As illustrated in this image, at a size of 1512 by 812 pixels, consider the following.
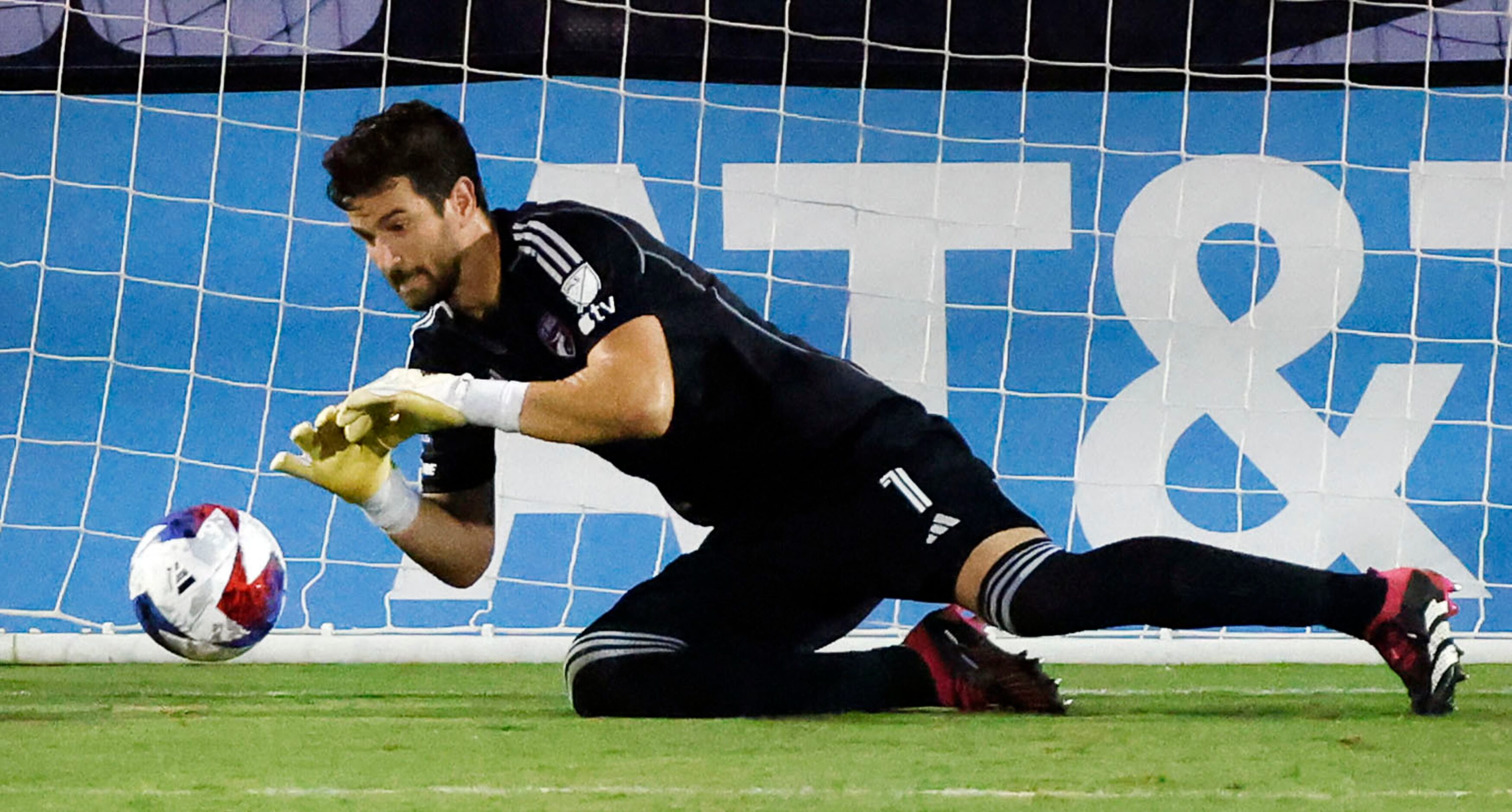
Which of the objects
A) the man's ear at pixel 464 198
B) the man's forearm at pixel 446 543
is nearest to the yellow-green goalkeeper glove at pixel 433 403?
the man's ear at pixel 464 198

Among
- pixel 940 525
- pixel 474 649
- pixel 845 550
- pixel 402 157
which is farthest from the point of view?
pixel 474 649

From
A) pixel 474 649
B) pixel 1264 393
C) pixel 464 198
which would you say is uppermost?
pixel 464 198

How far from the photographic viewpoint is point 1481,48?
538 centimetres

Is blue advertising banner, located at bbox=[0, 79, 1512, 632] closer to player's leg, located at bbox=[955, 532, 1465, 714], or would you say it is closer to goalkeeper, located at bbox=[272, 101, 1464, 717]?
goalkeeper, located at bbox=[272, 101, 1464, 717]

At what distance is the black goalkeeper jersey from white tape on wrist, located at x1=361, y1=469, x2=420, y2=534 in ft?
0.36

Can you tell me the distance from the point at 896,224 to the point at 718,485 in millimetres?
1997

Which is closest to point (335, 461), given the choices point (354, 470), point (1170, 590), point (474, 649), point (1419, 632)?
point (354, 470)

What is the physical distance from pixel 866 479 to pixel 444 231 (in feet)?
2.90

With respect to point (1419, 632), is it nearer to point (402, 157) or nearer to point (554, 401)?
point (554, 401)

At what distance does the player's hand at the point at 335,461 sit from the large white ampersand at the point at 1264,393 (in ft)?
7.84

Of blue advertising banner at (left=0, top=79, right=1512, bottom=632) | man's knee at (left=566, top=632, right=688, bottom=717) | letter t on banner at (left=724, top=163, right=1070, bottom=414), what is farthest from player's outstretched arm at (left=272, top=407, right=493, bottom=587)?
letter t on banner at (left=724, top=163, right=1070, bottom=414)

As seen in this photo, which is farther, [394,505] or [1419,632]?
[394,505]

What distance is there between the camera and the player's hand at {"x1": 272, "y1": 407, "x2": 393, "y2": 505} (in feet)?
10.9

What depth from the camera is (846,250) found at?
546cm
